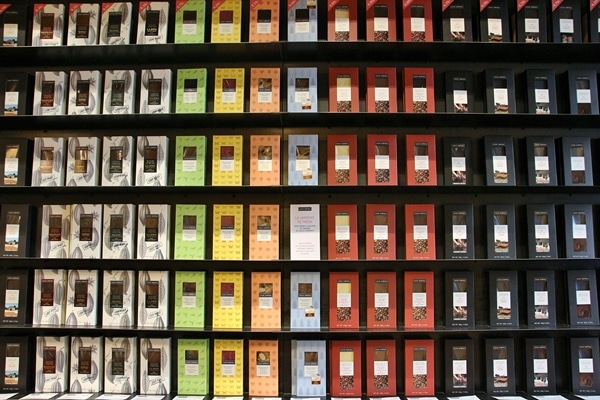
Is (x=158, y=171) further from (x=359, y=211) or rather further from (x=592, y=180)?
(x=592, y=180)

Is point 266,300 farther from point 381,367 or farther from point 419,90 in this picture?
point 419,90

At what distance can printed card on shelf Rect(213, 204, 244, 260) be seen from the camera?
259cm

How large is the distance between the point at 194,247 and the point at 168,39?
1.27 meters

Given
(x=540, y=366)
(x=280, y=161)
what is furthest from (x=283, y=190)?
(x=540, y=366)

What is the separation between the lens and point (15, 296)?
8.59ft

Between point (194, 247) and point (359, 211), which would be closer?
point (194, 247)

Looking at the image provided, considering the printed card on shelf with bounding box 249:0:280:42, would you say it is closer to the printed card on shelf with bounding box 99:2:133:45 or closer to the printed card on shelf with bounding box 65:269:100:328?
the printed card on shelf with bounding box 99:2:133:45

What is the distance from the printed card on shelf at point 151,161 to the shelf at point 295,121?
0.46 feet

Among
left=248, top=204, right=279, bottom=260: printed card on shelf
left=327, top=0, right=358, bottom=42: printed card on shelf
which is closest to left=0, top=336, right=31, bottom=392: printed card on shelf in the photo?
left=248, top=204, right=279, bottom=260: printed card on shelf

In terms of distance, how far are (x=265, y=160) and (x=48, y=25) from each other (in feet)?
4.93

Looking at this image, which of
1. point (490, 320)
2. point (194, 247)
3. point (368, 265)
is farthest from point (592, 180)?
point (194, 247)

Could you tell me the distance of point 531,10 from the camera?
8.79ft

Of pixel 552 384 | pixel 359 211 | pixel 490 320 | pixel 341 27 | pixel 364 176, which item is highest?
pixel 341 27

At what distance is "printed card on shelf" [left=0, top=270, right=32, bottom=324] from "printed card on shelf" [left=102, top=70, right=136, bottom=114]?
3.47ft
